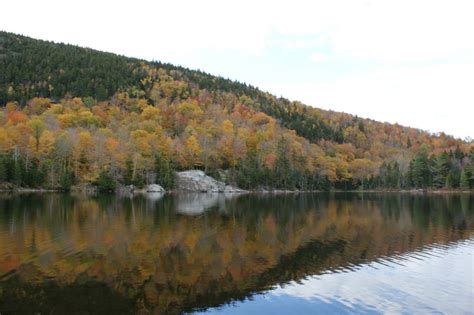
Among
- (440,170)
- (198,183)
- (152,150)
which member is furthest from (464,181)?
(152,150)

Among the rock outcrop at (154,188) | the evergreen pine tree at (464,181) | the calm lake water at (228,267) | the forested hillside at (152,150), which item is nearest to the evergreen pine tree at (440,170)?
the forested hillside at (152,150)

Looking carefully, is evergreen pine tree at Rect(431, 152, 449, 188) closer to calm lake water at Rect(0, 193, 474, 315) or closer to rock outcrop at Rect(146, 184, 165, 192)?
rock outcrop at Rect(146, 184, 165, 192)

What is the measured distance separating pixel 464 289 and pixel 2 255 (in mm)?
28947

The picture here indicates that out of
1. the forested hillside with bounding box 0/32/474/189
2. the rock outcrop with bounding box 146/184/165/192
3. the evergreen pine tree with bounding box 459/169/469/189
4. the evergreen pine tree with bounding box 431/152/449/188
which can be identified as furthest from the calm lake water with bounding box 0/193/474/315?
the evergreen pine tree with bounding box 431/152/449/188

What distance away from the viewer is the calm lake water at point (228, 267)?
21.2m

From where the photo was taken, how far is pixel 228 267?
28516mm

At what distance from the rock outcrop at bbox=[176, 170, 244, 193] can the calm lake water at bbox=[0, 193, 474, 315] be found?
81154 millimetres

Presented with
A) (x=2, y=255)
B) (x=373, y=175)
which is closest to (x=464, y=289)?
(x=2, y=255)

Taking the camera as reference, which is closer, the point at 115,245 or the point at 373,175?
the point at 115,245

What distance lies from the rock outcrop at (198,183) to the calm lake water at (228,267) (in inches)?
3195

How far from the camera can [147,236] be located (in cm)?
3941

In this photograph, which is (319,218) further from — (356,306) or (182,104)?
(182,104)

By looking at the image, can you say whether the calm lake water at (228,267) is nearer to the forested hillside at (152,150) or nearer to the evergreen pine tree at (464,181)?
the forested hillside at (152,150)

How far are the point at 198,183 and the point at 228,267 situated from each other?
344ft
